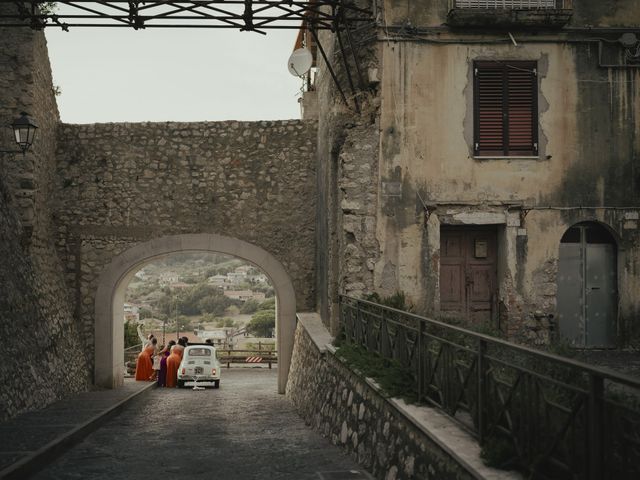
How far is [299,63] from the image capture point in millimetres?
13750

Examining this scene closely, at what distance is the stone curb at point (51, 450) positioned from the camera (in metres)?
5.91

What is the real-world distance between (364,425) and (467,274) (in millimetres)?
4542

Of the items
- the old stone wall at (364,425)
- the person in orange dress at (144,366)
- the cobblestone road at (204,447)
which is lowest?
the person in orange dress at (144,366)

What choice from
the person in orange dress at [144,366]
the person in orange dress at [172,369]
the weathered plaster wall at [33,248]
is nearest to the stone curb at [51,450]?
the weathered plaster wall at [33,248]

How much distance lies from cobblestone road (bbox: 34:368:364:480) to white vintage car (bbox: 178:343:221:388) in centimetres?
466

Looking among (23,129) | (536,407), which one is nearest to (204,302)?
(23,129)

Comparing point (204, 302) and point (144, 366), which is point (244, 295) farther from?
point (144, 366)

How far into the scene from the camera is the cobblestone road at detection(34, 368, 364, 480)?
6582 millimetres

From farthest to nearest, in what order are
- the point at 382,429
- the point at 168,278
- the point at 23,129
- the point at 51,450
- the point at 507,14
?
1. the point at 168,278
2. the point at 23,129
3. the point at 507,14
4. the point at 51,450
5. the point at 382,429

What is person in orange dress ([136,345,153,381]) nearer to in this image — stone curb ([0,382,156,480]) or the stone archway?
the stone archway

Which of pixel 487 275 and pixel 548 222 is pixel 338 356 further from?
pixel 548 222

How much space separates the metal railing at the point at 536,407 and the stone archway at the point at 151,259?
29.4 ft

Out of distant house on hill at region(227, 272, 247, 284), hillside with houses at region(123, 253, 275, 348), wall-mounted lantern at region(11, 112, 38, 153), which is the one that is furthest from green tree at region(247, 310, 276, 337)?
wall-mounted lantern at region(11, 112, 38, 153)

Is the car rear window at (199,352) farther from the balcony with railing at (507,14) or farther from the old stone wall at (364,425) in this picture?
the balcony with railing at (507,14)
